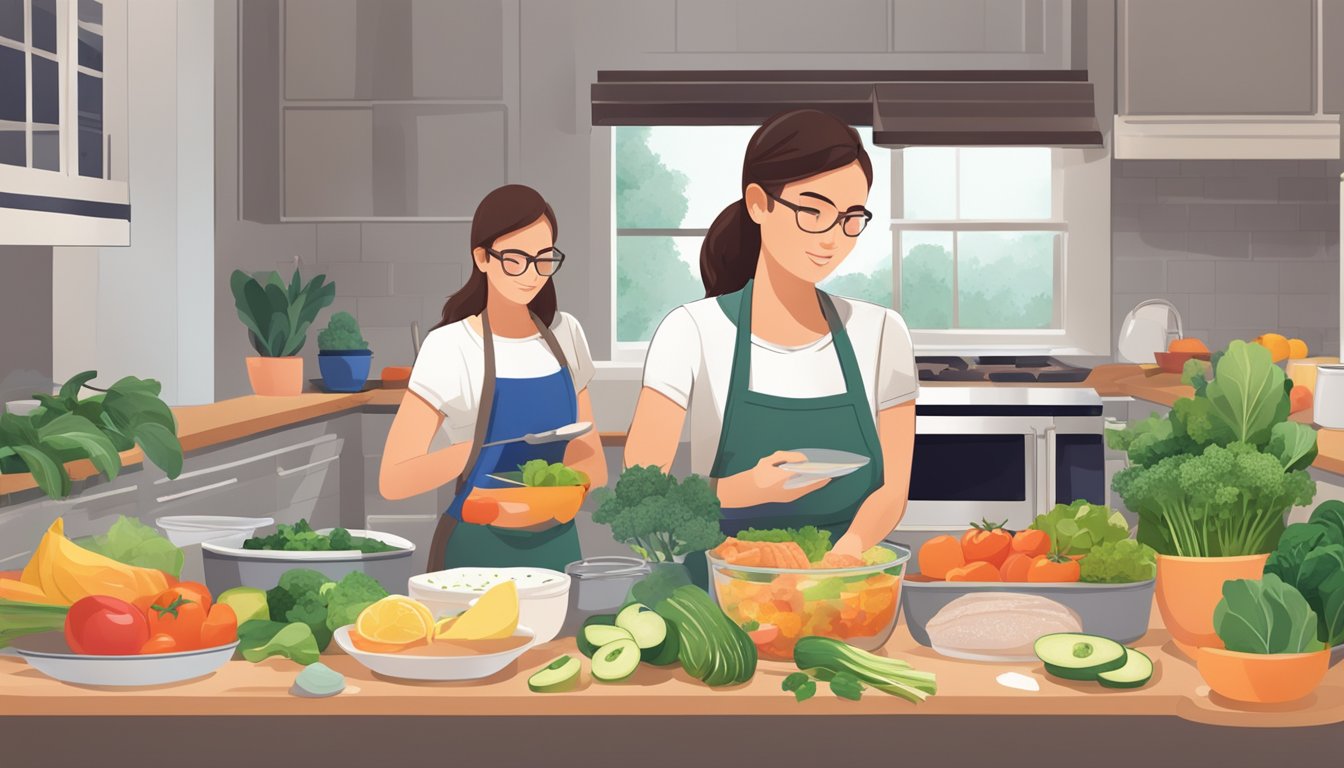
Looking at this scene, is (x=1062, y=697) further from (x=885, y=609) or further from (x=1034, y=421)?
(x=1034, y=421)

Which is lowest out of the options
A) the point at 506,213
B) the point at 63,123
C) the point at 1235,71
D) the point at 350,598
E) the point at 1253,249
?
the point at 350,598

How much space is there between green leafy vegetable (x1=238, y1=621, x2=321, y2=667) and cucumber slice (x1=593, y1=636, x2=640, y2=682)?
320 millimetres

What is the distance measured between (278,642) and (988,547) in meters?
0.81

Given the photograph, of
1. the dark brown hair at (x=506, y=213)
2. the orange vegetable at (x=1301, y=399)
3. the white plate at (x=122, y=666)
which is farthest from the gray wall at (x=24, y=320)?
the orange vegetable at (x=1301, y=399)

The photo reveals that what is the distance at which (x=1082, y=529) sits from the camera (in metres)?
1.45

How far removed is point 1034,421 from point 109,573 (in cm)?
333

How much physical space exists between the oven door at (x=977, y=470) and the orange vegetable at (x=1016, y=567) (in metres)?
2.76

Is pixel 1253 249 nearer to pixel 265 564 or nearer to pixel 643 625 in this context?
pixel 643 625

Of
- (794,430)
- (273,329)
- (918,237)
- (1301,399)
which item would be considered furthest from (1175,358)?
(273,329)

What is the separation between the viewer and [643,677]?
1340 millimetres

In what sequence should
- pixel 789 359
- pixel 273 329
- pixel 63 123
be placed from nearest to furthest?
pixel 789 359, pixel 63 123, pixel 273 329

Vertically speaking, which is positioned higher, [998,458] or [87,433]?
[87,433]

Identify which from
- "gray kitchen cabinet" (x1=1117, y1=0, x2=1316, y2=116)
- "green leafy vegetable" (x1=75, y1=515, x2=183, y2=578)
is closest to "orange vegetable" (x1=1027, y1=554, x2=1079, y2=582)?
"green leafy vegetable" (x1=75, y1=515, x2=183, y2=578)

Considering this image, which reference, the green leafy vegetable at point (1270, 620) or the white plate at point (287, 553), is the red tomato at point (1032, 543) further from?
the white plate at point (287, 553)
